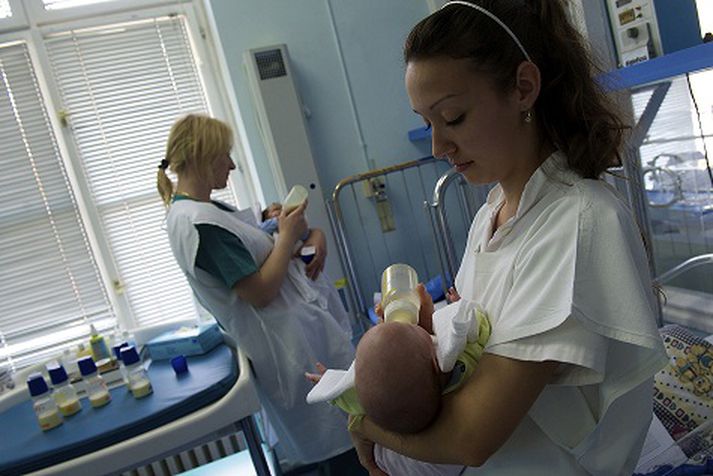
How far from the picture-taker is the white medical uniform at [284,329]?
1.92 meters

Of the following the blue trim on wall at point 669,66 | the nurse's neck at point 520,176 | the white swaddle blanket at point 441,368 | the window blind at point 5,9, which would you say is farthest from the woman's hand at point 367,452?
the window blind at point 5,9

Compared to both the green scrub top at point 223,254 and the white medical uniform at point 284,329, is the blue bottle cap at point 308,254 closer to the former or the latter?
the white medical uniform at point 284,329

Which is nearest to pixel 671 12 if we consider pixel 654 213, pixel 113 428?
pixel 654 213

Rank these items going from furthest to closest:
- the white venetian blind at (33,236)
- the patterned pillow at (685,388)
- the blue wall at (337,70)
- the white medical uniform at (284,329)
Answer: the blue wall at (337,70)
the white venetian blind at (33,236)
the white medical uniform at (284,329)
the patterned pillow at (685,388)

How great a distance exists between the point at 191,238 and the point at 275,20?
70.9 inches

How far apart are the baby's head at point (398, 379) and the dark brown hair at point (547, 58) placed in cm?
39

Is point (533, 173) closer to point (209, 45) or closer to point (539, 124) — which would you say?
point (539, 124)

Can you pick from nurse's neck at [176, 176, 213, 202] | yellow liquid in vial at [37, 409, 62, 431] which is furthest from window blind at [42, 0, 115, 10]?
yellow liquid in vial at [37, 409, 62, 431]

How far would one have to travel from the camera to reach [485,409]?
772mm

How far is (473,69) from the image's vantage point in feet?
2.74

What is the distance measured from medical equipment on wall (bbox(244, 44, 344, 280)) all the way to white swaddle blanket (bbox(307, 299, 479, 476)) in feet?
6.97

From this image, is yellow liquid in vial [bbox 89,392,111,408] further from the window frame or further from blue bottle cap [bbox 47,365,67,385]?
the window frame

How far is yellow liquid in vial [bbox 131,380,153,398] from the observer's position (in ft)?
6.22

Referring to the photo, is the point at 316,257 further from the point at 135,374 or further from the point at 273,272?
the point at 135,374
